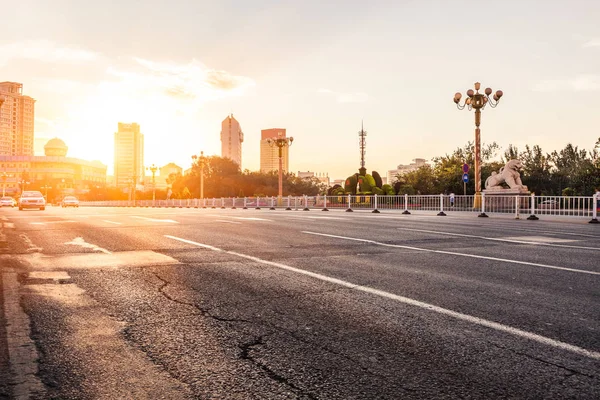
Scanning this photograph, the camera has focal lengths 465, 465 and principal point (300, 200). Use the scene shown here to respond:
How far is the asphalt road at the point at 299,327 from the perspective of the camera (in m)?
2.57

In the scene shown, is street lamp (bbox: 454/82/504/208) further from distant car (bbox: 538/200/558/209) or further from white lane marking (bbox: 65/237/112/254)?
white lane marking (bbox: 65/237/112/254)

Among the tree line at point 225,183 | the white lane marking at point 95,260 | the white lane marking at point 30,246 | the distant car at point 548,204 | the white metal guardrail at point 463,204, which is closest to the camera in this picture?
the white lane marking at point 95,260

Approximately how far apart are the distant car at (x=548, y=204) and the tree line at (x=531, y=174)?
2358cm

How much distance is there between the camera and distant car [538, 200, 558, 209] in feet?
72.7

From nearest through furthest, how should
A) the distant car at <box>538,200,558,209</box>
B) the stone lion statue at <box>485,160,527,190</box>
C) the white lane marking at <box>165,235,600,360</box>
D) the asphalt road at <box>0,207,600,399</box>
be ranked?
1. the asphalt road at <box>0,207,600,399</box>
2. the white lane marking at <box>165,235,600,360</box>
3. the distant car at <box>538,200,558,209</box>
4. the stone lion statue at <box>485,160,527,190</box>

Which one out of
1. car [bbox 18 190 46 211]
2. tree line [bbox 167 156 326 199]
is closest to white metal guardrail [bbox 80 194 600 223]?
car [bbox 18 190 46 211]

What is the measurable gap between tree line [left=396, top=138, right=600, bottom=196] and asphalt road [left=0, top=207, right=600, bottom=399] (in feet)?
144

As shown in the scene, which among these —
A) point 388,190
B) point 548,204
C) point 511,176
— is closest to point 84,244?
point 548,204

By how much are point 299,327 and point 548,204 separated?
2243 centimetres

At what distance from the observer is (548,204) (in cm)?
2253

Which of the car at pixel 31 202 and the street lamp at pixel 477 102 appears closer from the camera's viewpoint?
the street lamp at pixel 477 102

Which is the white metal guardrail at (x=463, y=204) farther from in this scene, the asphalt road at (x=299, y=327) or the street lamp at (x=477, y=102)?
the asphalt road at (x=299, y=327)

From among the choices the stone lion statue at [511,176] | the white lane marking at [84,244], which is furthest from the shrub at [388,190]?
the white lane marking at [84,244]

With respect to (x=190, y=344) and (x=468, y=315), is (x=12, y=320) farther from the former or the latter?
(x=468, y=315)
